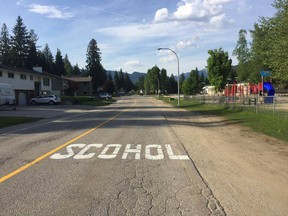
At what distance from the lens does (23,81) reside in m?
53.4

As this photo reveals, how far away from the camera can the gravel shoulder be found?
537 cm

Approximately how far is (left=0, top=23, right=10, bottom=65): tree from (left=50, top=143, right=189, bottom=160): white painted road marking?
97.3 metres

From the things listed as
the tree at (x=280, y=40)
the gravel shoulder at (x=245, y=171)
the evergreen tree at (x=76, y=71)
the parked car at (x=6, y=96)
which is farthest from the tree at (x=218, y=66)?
the evergreen tree at (x=76, y=71)

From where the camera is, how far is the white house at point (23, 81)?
156 feet

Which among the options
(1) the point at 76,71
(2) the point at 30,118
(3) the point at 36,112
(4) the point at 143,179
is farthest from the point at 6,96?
(1) the point at 76,71

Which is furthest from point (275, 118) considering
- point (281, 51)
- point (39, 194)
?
point (39, 194)

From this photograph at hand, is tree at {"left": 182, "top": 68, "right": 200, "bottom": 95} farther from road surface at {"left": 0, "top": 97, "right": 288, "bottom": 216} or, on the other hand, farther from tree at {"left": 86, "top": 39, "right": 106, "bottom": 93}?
road surface at {"left": 0, "top": 97, "right": 288, "bottom": 216}

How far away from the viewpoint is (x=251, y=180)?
6.88 m

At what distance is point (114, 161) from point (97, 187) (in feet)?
8.06

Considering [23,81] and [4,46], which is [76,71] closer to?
[4,46]

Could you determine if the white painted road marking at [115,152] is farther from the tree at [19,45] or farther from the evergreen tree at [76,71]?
the evergreen tree at [76,71]

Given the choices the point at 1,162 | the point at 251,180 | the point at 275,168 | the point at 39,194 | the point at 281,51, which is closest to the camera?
the point at 39,194

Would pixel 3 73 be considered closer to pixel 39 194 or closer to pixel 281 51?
pixel 281 51

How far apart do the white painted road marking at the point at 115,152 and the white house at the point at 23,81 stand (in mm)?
38651
